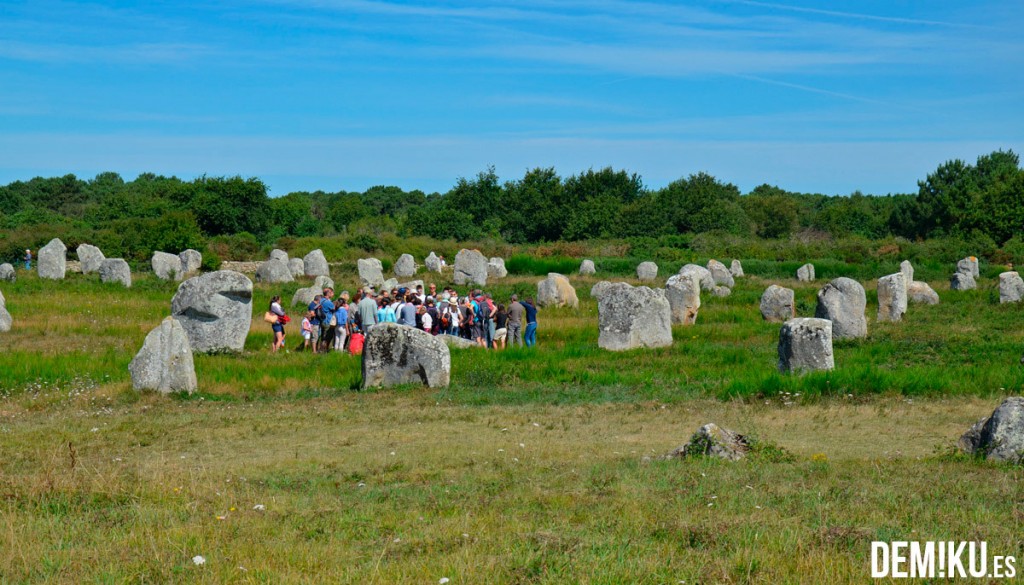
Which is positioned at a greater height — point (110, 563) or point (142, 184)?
point (142, 184)

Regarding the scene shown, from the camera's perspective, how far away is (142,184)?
11288cm

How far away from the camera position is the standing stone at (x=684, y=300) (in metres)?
34.6

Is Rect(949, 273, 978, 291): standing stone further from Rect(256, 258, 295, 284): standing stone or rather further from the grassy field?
Rect(256, 258, 295, 284): standing stone

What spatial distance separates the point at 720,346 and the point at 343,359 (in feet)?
32.0

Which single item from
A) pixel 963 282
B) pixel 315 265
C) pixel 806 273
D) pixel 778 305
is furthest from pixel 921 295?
pixel 315 265

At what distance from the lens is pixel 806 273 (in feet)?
180

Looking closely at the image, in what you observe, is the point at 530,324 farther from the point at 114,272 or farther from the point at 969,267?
the point at 969,267

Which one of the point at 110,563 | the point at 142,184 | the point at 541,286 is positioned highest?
the point at 142,184

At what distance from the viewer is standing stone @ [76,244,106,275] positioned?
175ft

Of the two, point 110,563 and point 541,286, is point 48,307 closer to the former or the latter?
point 541,286

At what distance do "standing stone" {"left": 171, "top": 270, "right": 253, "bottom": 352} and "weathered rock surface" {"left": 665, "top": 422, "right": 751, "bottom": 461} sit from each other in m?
15.7

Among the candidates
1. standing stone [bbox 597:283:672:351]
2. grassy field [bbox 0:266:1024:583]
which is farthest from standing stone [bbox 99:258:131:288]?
standing stone [bbox 597:283:672:351]

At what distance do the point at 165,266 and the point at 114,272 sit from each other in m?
6.73

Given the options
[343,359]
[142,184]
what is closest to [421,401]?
[343,359]
